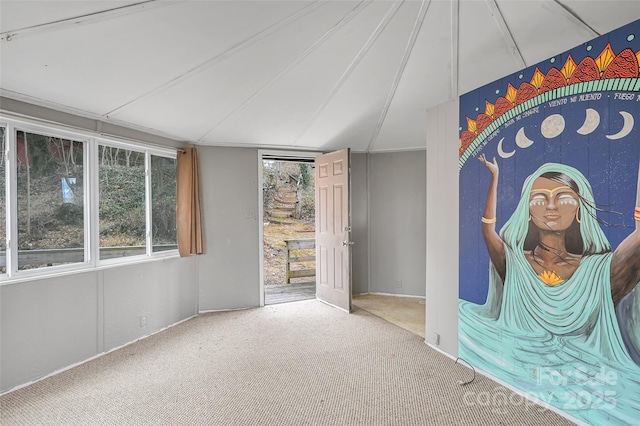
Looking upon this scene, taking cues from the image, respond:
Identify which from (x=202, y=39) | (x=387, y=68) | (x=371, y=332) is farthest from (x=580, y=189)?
(x=202, y=39)

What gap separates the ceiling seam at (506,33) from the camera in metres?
1.94

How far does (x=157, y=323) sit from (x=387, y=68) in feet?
11.9

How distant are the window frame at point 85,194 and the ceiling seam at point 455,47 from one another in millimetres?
3152

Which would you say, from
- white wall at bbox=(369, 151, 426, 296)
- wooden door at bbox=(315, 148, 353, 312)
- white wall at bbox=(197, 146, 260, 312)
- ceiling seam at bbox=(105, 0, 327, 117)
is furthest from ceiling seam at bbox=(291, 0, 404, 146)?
white wall at bbox=(369, 151, 426, 296)

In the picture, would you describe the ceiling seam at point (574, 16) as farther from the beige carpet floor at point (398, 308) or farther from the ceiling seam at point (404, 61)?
the beige carpet floor at point (398, 308)

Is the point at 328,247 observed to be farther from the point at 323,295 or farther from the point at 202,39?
the point at 202,39

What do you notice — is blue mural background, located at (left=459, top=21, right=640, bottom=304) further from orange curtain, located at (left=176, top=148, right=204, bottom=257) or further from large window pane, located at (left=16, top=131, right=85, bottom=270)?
large window pane, located at (left=16, top=131, right=85, bottom=270)

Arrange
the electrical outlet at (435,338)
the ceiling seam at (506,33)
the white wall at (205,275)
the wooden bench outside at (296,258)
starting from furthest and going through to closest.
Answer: the wooden bench outside at (296,258)
the electrical outlet at (435,338)
the white wall at (205,275)
the ceiling seam at (506,33)

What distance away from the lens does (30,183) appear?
262 centimetres

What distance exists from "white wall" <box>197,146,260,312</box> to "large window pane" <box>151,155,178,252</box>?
0.37 metres

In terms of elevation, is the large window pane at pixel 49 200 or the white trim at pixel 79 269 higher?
the large window pane at pixel 49 200

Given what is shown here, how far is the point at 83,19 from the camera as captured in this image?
1827mm

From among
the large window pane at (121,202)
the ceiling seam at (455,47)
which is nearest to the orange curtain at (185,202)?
the large window pane at (121,202)

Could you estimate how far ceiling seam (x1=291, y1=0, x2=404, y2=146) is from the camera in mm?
2080
